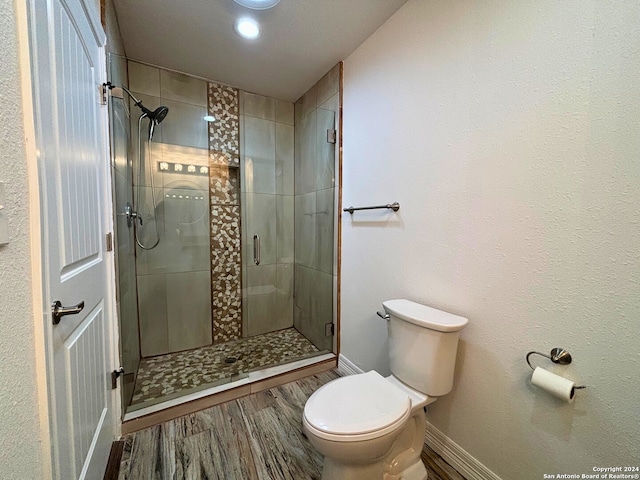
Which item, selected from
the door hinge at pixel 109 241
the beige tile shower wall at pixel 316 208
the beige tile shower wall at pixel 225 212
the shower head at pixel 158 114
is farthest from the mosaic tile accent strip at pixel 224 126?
the door hinge at pixel 109 241

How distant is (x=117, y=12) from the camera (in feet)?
4.96

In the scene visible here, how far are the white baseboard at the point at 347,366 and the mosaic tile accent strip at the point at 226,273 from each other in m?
1.11

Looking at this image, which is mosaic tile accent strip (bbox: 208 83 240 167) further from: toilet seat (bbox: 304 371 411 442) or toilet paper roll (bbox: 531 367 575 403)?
toilet paper roll (bbox: 531 367 575 403)

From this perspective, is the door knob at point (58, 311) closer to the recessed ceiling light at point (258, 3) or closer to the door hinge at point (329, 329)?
the recessed ceiling light at point (258, 3)

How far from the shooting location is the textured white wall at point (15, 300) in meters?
0.51

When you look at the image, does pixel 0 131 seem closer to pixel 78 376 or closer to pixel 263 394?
pixel 78 376

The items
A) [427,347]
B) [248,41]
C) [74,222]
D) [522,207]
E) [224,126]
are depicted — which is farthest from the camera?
[224,126]

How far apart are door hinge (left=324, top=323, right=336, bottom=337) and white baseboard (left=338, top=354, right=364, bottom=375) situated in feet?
0.65

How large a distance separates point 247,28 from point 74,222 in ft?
4.96

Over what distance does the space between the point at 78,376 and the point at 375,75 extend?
215 cm

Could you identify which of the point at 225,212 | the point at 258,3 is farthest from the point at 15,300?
the point at 225,212

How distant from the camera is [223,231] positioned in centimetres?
252

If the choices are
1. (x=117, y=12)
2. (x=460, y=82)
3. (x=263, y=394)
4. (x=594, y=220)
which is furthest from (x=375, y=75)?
(x=263, y=394)

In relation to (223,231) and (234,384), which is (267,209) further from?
(234,384)
